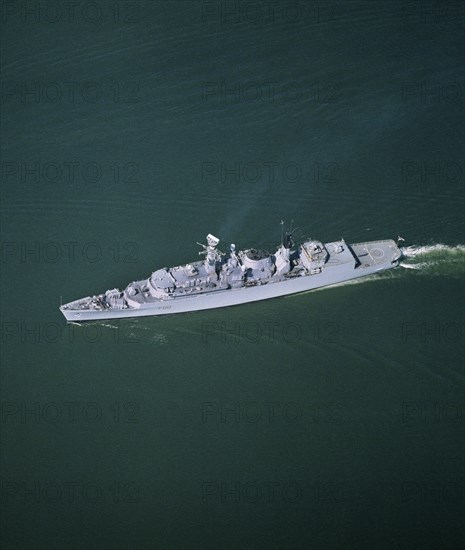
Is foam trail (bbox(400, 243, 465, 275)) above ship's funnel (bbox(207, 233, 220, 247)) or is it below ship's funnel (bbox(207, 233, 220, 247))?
below

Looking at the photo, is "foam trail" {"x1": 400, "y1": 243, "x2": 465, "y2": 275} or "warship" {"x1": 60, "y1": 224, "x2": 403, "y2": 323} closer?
"warship" {"x1": 60, "y1": 224, "x2": 403, "y2": 323}

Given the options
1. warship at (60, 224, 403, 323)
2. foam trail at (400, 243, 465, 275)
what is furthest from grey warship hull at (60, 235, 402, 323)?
foam trail at (400, 243, 465, 275)

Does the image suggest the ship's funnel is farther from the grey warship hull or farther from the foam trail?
the foam trail

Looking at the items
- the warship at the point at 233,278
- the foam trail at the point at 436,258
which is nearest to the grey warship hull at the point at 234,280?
the warship at the point at 233,278

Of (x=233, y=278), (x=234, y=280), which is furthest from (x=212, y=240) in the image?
(x=234, y=280)

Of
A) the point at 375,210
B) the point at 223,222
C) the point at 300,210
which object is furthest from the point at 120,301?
the point at 375,210

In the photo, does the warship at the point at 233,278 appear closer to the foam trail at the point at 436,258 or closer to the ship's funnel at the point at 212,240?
the ship's funnel at the point at 212,240

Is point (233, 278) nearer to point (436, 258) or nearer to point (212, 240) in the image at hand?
point (212, 240)
